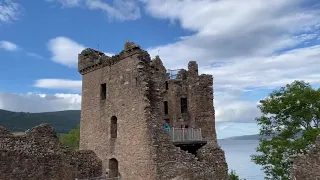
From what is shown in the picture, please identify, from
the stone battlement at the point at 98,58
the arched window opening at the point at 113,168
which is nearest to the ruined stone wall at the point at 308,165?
the arched window opening at the point at 113,168

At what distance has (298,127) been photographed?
25.8m

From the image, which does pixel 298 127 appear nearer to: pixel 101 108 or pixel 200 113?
pixel 200 113

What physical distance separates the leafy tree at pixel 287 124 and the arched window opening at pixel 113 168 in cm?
1339

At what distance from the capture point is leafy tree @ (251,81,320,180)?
2494 cm

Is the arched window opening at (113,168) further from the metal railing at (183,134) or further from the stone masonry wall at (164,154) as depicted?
the metal railing at (183,134)

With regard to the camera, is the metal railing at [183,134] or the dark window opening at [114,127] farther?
the dark window opening at [114,127]

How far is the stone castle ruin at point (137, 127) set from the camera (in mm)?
17281

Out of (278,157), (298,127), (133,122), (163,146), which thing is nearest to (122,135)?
(133,122)

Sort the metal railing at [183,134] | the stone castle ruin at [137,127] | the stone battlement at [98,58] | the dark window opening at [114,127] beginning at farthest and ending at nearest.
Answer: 1. the dark window opening at [114,127]
2. the metal railing at [183,134]
3. the stone battlement at [98,58]
4. the stone castle ruin at [137,127]

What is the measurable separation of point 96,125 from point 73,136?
33642 millimetres

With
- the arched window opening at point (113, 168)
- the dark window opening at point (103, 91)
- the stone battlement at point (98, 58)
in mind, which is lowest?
the arched window opening at point (113, 168)

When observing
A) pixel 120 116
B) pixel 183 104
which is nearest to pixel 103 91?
pixel 120 116

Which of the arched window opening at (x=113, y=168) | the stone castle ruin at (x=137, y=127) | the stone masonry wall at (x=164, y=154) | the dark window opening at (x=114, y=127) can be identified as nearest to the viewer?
the stone masonry wall at (x=164, y=154)

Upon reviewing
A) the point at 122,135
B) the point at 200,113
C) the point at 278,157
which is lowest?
the point at 278,157
